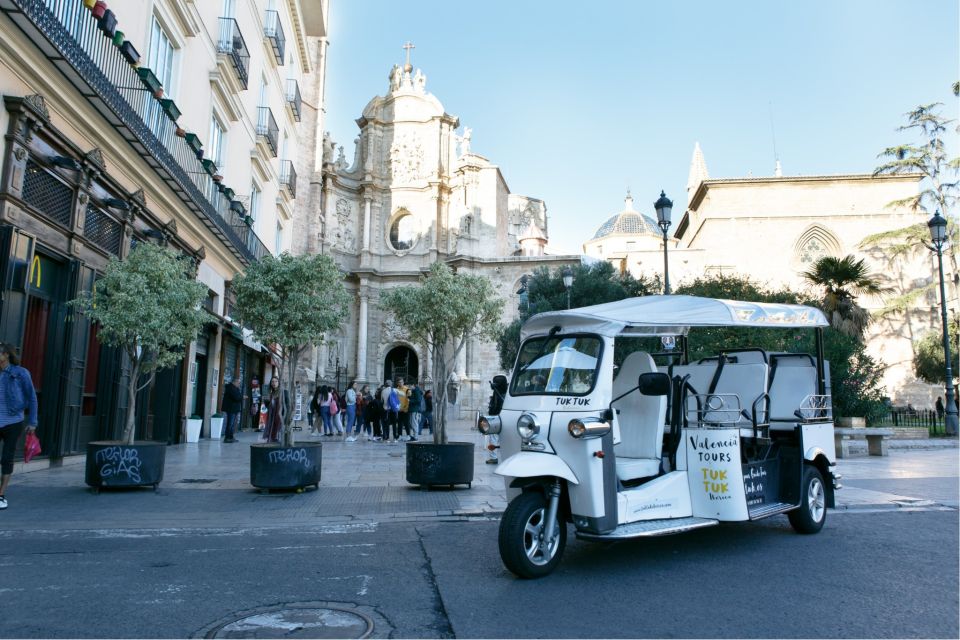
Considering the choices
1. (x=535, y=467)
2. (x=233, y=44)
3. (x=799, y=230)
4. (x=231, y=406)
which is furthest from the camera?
(x=799, y=230)

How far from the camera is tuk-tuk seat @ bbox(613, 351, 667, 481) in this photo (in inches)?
207

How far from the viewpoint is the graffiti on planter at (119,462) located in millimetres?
8164

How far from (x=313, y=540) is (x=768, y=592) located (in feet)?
12.5

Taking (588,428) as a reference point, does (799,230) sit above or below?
above

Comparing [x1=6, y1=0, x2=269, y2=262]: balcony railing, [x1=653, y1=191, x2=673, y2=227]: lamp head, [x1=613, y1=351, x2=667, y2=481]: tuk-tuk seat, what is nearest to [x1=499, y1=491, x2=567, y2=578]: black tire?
[x1=613, y1=351, x2=667, y2=481]: tuk-tuk seat

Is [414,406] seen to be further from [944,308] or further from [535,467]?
[944,308]

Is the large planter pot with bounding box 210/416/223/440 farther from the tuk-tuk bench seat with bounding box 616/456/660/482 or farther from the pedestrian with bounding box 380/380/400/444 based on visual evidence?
the tuk-tuk bench seat with bounding box 616/456/660/482

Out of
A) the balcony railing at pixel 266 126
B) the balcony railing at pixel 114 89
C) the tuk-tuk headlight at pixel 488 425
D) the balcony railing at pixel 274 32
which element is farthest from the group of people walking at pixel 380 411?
the tuk-tuk headlight at pixel 488 425

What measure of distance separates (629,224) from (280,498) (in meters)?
63.5

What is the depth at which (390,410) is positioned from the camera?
63.1 feet

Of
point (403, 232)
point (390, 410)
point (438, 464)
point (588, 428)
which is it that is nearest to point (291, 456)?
point (438, 464)

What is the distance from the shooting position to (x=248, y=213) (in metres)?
19.2

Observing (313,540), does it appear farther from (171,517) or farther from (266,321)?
(266,321)

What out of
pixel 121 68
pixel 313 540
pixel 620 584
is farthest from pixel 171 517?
pixel 121 68
